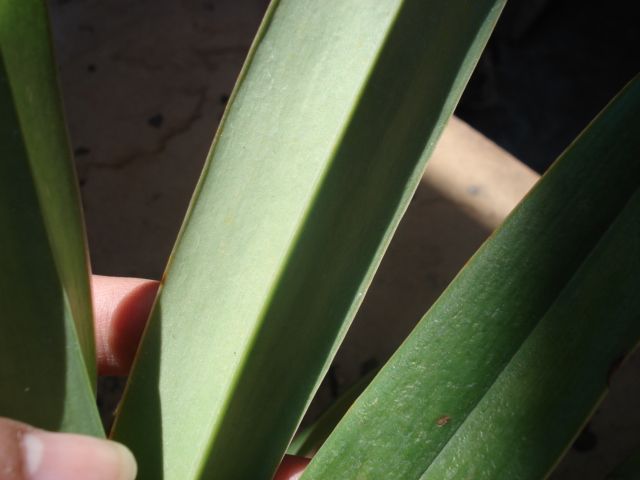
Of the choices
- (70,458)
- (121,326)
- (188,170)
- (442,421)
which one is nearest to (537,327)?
(442,421)

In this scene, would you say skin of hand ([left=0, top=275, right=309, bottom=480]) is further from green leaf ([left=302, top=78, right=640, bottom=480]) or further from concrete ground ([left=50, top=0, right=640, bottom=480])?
concrete ground ([left=50, top=0, right=640, bottom=480])

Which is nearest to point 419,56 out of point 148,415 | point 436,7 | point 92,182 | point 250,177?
Answer: point 436,7

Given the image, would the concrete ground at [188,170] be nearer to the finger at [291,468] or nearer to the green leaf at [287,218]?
the finger at [291,468]

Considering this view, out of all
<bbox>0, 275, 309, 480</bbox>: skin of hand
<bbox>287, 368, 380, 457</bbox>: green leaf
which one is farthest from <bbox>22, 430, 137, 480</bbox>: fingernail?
<bbox>287, 368, 380, 457</bbox>: green leaf

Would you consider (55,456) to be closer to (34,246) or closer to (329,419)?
(34,246)

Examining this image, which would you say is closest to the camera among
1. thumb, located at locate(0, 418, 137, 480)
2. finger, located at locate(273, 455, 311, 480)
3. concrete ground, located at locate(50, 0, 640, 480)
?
thumb, located at locate(0, 418, 137, 480)

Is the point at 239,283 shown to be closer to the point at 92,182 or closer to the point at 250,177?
the point at 250,177

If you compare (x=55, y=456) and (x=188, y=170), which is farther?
(x=188, y=170)
